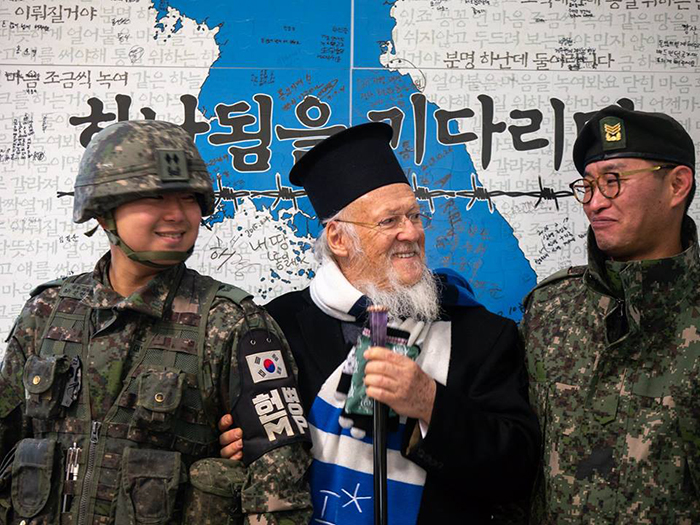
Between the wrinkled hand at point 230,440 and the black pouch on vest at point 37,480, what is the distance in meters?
0.46

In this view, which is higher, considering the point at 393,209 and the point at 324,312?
the point at 393,209

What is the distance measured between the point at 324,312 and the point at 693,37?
2039 mm

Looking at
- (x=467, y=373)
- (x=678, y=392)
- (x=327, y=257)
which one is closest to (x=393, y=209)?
(x=327, y=257)

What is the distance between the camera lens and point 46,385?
7.26 feet

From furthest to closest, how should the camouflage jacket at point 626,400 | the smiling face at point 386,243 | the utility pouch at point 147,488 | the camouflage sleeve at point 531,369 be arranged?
the smiling face at point 386,243, the camouflage sleeve at point 531,369, the camouflage jacket at point 626,400, the utility pouch at point 147,488

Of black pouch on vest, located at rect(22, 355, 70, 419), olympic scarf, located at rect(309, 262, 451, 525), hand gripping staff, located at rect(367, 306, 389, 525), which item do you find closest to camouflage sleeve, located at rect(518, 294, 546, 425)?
olympic scarf, located at rect(309, 262, 451, 525)

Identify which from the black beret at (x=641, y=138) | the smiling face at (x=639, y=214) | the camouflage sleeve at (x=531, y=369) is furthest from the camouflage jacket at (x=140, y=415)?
the black beret at (x=641, y=138)

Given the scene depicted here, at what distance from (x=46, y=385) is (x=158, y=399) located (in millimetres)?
332

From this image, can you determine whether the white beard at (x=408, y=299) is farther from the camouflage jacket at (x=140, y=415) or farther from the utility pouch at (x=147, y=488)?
the utility pouch at (x=147, y=488)

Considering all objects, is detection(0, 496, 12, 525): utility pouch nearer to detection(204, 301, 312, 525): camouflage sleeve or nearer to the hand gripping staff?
detection(204, 301, 312, 525): camouflage sleeve

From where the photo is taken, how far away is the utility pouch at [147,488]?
2.12 meters

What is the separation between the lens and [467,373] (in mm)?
2490

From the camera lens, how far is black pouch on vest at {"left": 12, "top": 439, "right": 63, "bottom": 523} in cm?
217

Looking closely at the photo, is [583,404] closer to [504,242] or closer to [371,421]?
[371,421]
